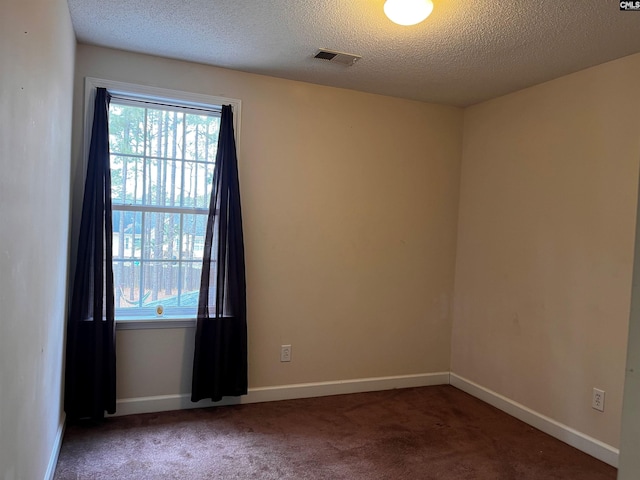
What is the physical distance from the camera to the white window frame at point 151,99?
2.87 m

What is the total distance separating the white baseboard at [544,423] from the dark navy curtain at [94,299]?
9.02 ft

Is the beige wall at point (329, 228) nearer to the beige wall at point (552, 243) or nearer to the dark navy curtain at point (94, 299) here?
the dark navy curtain at point (94, 299)

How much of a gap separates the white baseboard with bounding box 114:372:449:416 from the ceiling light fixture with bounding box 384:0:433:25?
2.63m

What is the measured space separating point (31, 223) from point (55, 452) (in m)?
1.46

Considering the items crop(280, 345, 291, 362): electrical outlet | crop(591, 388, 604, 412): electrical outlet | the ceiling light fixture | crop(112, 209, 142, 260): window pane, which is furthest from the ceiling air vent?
crop(591, 388, 604, 412): electrical outlet

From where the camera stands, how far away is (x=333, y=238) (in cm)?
356

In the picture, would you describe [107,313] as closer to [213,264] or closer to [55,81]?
[213,264]

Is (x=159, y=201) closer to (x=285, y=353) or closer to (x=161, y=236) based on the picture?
(x=161, y=236)

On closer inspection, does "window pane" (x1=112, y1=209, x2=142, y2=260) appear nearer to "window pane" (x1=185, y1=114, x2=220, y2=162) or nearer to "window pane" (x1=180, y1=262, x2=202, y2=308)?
"window pane" (x1=180, y1=262, x2=202, y2=308)

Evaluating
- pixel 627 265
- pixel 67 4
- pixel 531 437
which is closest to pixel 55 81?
pixel 67 4

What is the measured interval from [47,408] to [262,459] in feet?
3.71

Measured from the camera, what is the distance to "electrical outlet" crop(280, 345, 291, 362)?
343 cm

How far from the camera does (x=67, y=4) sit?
230 cm

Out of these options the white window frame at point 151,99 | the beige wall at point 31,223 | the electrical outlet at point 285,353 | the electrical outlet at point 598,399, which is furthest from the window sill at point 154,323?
the electrical outlet at point 598,399
